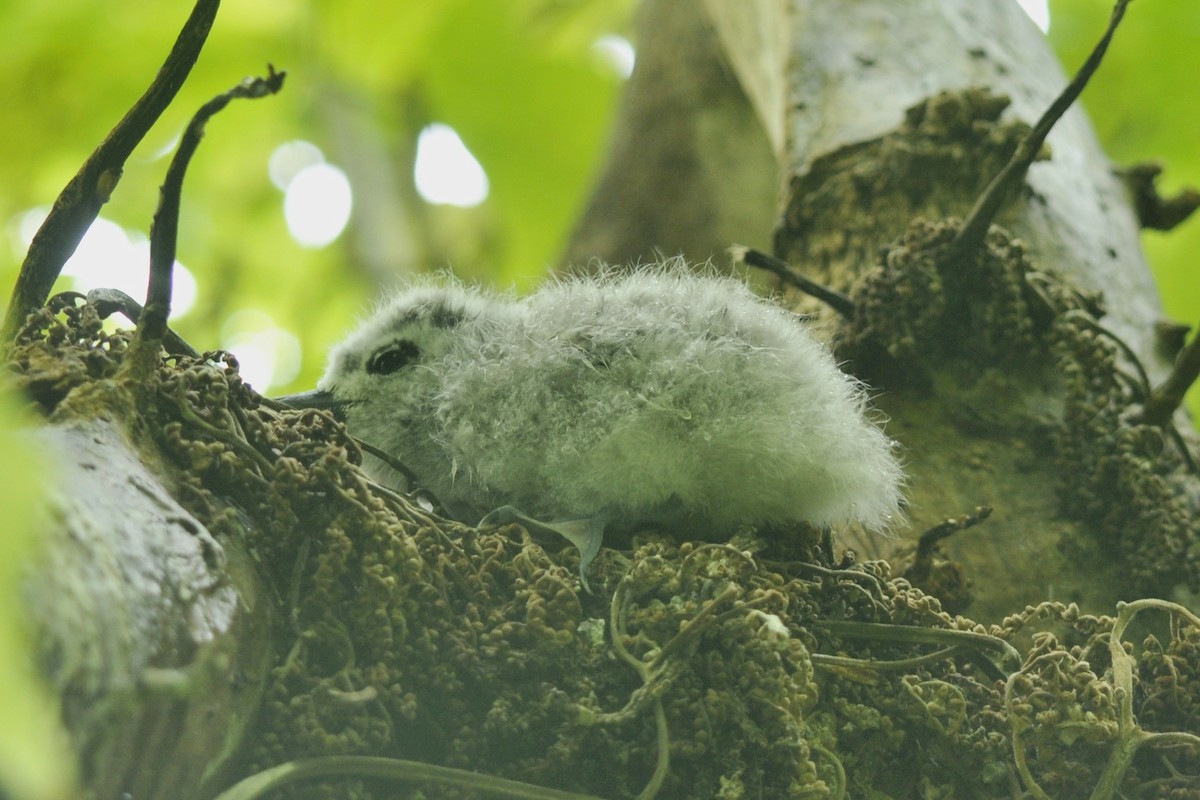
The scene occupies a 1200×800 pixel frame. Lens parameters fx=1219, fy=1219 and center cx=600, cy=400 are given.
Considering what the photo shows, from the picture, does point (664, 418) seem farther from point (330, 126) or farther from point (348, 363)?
point (330, 126)

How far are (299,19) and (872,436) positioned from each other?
2.99m

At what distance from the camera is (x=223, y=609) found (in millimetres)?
1277

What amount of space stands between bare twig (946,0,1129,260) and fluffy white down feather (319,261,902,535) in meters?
0.38

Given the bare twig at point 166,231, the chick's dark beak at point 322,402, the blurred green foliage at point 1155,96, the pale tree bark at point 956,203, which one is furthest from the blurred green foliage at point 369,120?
the bare twig at point 166,231

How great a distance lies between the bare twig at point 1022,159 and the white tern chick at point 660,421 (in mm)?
392

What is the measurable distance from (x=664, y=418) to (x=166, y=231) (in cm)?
90

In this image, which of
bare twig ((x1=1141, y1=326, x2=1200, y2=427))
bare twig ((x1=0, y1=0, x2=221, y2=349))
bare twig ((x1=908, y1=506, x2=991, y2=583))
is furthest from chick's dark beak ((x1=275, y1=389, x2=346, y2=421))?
A: bare twig ((x1=1141, y1=326, x2=1200, y2=427))

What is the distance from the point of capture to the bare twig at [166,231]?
4.27 ft

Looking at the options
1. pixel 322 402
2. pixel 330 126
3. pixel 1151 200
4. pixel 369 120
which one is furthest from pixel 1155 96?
pixel 369 120

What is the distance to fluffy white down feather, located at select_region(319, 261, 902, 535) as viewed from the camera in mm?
1979

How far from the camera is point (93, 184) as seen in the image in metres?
1.43

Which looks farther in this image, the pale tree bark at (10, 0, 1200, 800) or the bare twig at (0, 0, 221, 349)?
the bare twig at (0, 0, 221, 349)

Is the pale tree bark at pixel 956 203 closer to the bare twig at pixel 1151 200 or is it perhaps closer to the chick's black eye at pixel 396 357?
the bare twig at pixel 1151 200

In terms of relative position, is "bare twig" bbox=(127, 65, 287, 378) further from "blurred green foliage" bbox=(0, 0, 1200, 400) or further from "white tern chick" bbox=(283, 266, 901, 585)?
"blurred green foliage" bbox=(0, 0, 1200, 400)
